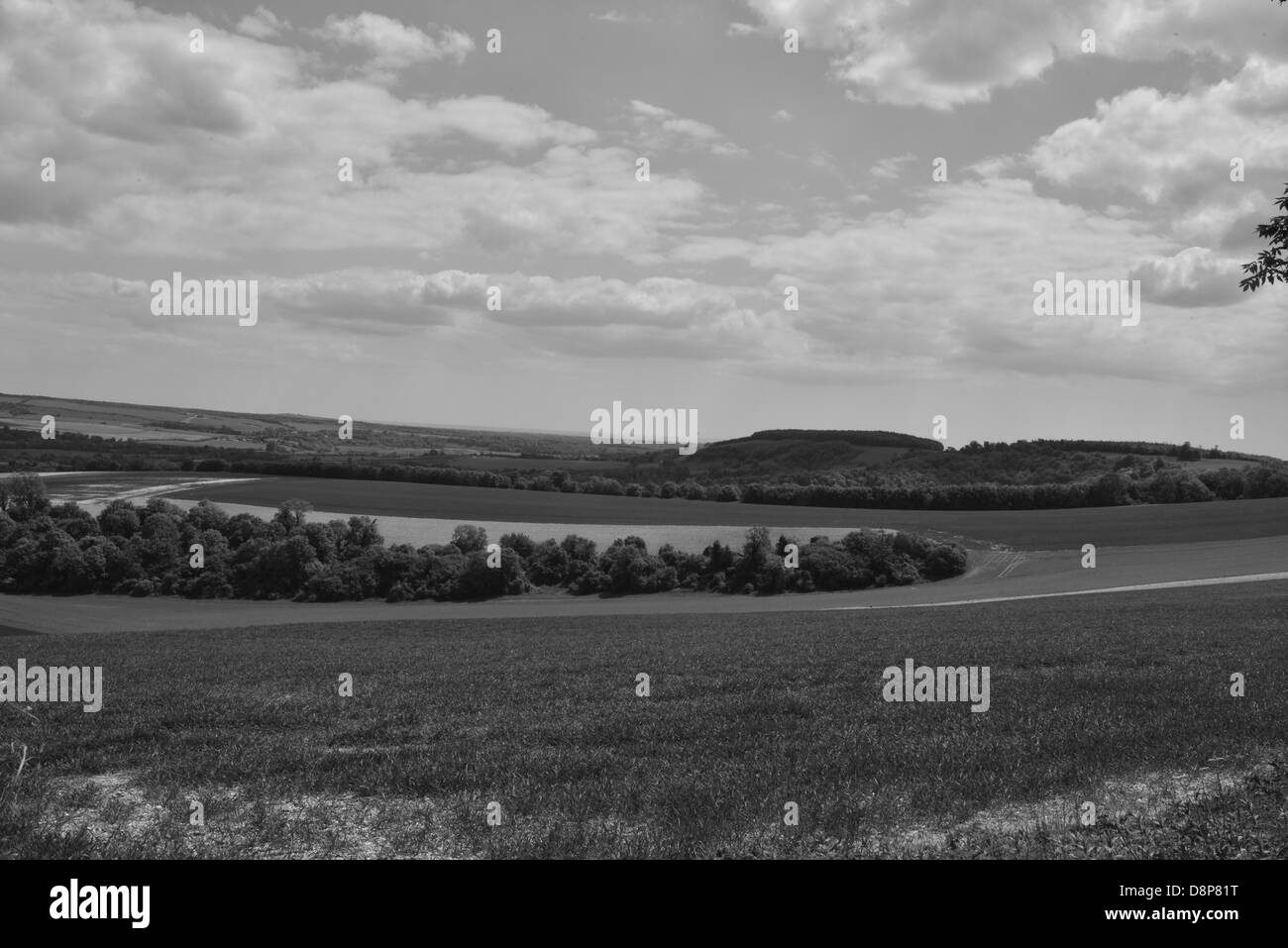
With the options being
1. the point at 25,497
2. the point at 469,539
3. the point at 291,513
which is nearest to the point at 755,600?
the point at 469,539

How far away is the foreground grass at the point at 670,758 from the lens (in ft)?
26.8

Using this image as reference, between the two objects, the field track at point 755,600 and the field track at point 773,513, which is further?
the field track at point 773,513

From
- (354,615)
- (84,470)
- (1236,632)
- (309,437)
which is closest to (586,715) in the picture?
(1236,632)

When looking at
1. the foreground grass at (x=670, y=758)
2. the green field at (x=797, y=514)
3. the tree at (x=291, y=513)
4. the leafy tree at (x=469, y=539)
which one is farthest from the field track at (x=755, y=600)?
the foreground grass at (x=670, y=758)

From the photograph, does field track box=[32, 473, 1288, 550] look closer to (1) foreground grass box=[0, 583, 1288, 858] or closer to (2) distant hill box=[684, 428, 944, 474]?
(2) distant hill box=[684, 428, 944, 474]

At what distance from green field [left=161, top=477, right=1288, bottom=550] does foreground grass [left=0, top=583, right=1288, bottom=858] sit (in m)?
53.5

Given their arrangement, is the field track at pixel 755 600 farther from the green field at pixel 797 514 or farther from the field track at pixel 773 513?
the green field at pixel 797 514

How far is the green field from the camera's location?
70438 millimetres

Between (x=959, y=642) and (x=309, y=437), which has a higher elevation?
(x=309, y=437)

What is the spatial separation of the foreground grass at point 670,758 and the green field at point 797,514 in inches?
2105

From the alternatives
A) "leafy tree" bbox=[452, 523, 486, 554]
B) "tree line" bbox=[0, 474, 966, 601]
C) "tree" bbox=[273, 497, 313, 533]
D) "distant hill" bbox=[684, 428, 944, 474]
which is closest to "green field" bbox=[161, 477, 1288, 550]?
"tree" bbox=[273, 497, 313, 533]
